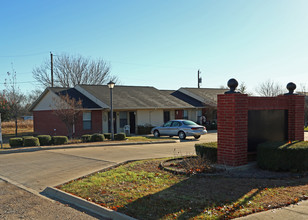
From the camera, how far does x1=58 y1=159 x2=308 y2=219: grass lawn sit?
539 cm

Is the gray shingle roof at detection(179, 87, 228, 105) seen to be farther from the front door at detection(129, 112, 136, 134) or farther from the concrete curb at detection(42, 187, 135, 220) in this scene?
the concrete curb at detection(42, 187, 135, 220)

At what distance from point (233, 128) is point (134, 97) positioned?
22473 mm

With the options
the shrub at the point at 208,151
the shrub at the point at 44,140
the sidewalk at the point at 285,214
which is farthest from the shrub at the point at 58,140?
the sidewalk at the point at 285,214

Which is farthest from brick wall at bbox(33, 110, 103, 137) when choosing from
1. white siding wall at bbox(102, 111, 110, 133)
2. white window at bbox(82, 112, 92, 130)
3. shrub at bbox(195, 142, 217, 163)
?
shrub at bbox(195, 142, 217, 163)

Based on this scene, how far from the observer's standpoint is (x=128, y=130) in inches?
1053

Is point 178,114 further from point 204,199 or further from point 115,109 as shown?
point 204,199

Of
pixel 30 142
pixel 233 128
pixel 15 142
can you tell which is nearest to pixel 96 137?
pixel 30 142

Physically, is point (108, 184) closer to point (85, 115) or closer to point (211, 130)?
point (85, 115)

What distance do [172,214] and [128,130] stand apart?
71.1 feet

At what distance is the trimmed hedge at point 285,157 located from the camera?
320 inches

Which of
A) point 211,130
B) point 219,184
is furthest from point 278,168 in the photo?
point 211,130

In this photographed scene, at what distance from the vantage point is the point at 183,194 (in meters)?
6.34

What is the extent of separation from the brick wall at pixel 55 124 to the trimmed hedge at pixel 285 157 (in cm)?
1888

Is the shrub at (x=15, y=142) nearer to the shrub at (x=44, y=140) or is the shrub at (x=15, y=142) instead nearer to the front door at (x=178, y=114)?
the shrub at (x=44, y=140)
